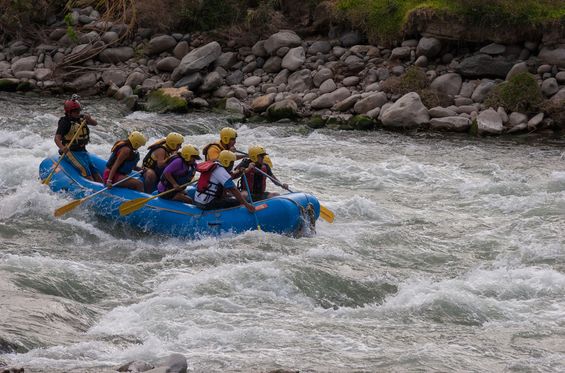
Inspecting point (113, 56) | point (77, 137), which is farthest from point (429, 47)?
point (77, 137)

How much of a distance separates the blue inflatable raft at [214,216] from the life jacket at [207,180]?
0.68 ft

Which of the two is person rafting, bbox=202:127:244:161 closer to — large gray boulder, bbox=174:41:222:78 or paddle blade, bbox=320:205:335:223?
paddle blade, bbox=320:205:335:223

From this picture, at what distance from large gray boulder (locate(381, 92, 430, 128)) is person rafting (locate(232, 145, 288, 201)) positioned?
635 centimetres

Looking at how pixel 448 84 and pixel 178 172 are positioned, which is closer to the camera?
pixel 178 172

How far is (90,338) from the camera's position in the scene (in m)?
7.32

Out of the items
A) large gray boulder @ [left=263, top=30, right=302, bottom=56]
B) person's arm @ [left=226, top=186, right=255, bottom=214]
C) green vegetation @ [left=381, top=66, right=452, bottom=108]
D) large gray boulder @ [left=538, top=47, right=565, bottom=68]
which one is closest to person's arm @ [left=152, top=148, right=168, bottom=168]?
person's arm @ [left=226, top=186, right=255, bottom=214]

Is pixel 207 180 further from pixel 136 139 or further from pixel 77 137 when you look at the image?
pixel 77 137

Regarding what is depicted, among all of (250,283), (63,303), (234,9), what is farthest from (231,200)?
(234,9)

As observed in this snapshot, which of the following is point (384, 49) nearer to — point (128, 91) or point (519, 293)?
point (128, 91)

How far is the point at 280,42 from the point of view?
776 inches

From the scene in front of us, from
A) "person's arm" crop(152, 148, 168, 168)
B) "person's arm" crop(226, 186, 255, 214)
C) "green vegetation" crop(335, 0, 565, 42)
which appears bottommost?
"person's arm" crop(226, 186, 255, 214)

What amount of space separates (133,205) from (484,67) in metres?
9.56

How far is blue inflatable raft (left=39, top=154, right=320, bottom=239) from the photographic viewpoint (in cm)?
1035

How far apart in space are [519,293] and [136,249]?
406 centimetres
